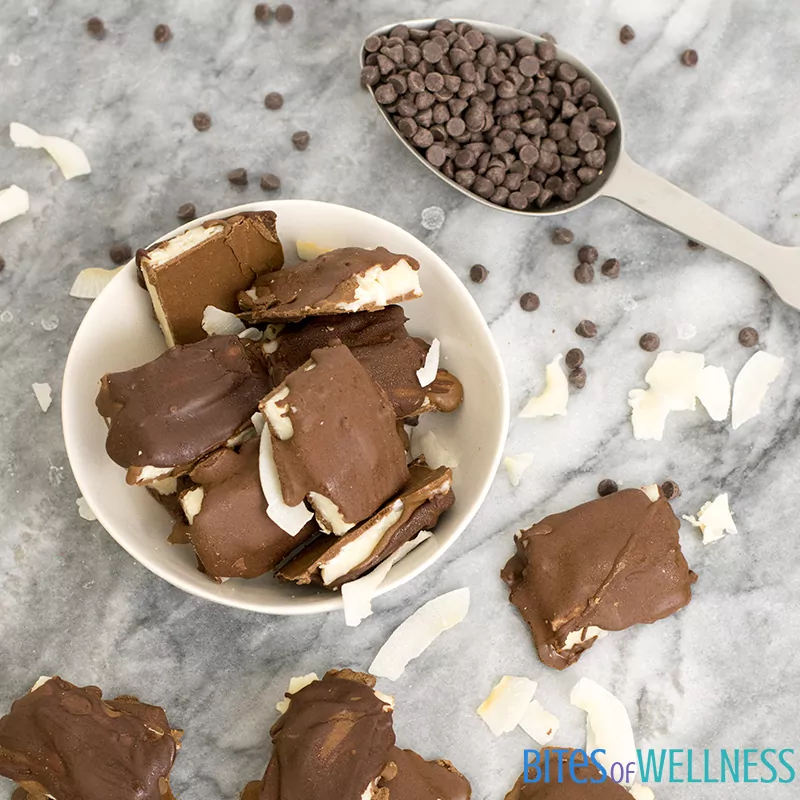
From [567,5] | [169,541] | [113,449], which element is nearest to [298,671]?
[169,541]

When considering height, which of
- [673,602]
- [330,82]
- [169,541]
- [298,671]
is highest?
[330,82]

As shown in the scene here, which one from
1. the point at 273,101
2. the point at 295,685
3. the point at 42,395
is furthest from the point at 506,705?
the point at 273,101

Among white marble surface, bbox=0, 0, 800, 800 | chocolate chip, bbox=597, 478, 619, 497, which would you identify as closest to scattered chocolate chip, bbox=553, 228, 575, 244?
white marble surface, bbox=0, 0, 800, 800

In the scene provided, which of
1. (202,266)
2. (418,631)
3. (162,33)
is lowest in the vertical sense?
(418,631)

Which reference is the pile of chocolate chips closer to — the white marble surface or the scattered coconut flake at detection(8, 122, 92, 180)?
the white marble surface

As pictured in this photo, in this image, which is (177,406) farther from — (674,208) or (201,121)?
(674,208)

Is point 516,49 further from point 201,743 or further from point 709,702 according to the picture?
point 201,743
